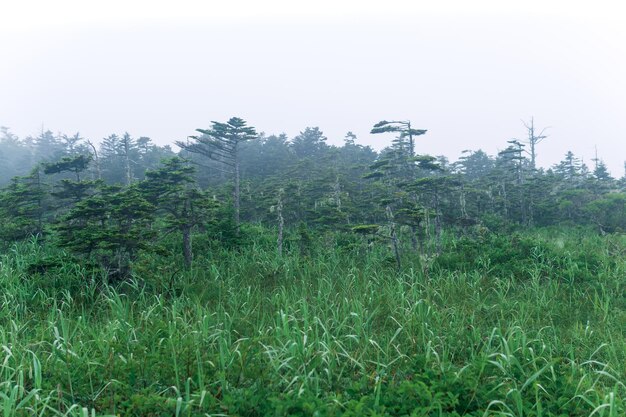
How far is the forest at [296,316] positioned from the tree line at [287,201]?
103 mm

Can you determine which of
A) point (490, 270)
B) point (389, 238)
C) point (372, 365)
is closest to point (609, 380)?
point (372, 365)

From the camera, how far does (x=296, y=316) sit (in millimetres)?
5098

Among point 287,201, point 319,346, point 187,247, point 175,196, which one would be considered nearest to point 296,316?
point 319,346

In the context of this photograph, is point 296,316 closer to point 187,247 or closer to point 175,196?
point 187,247

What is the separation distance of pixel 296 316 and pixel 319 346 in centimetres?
132

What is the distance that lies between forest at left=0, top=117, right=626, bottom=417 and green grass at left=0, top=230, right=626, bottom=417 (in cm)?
3

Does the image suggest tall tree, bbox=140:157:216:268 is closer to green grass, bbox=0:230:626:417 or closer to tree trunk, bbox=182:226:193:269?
tree trunk, bbox=182:226:193:269

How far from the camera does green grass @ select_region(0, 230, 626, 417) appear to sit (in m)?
2.68

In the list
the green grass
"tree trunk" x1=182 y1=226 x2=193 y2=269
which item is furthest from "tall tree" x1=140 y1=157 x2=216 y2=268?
the green grass

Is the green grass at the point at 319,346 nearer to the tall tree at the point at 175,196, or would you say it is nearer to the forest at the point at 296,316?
the forest at the point at 296,316

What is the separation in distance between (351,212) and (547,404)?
12422mm

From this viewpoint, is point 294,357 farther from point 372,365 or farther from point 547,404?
point 547,404

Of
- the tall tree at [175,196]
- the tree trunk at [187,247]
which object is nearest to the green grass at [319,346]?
the tree trunk at [187,247]

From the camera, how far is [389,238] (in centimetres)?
855
